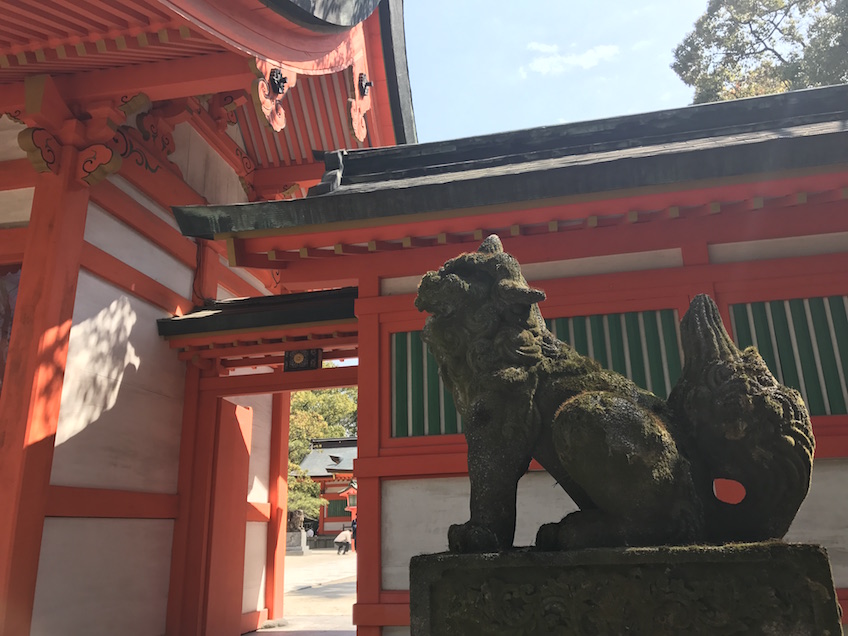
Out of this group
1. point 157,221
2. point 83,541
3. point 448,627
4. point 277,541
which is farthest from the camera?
point 277,541

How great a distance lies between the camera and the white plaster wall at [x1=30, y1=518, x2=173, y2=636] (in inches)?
222

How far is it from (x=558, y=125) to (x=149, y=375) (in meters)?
5.58

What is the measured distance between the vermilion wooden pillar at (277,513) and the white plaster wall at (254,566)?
100 millimetres

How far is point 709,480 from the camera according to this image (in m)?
2.38

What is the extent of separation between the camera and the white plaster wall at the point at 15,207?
21.1ft

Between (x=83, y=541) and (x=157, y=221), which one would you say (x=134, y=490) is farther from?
(x=157, y=221)

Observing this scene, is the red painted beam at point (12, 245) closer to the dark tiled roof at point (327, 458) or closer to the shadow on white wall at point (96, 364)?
the shadow on white wall at point (96, 364)

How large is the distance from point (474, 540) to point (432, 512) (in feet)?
9.20

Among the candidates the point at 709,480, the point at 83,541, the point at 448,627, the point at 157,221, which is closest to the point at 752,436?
the point at 709,480

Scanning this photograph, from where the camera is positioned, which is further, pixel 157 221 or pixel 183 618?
pixel 157 221

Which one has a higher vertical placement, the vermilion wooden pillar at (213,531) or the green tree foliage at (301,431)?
the green tree foliage at (301,431)

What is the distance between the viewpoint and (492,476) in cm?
241

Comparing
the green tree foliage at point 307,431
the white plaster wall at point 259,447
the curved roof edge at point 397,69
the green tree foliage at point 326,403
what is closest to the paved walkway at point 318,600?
the white plaster wall at point 259,447

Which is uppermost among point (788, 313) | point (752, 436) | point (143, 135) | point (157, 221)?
point (143, 135)
